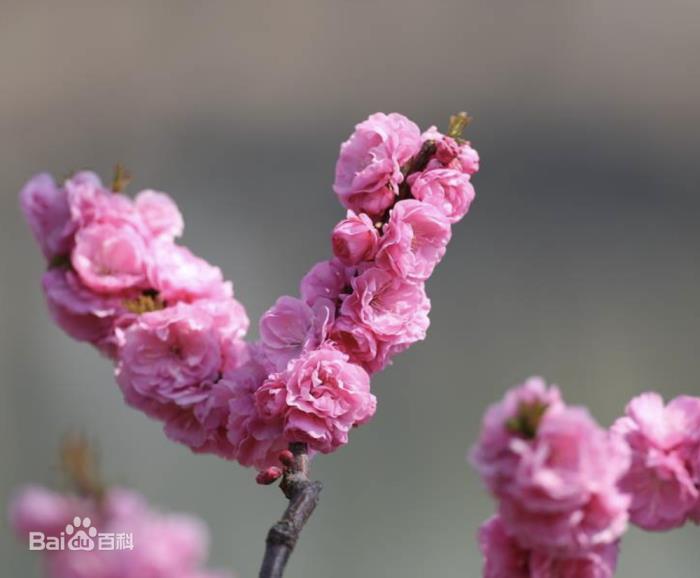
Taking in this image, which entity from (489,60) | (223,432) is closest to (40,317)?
(489,60)

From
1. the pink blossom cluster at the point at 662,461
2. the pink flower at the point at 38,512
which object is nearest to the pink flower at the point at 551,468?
the pink blossom cluster at the point at 662,461

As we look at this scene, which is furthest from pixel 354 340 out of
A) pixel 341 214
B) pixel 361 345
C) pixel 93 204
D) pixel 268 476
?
pixel 341 214

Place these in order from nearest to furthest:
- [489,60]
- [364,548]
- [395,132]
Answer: [395,132]
[364,548]
[489,60]

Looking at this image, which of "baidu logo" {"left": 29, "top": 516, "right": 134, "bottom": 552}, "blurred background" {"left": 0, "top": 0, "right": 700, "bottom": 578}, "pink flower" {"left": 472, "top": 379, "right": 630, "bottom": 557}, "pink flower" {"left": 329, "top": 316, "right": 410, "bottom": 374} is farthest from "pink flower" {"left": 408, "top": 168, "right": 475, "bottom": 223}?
"blurred background" {"left": 0, "top": 0, "right": 700, "bottom": 578}

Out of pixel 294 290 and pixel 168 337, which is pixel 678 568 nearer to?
pixel 294 290

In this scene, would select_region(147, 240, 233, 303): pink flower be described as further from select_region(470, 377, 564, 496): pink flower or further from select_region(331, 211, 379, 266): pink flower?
select_region(470, 377, 564, 496): pink flower

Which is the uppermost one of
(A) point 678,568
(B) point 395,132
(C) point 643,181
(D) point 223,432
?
(C) point 643,181

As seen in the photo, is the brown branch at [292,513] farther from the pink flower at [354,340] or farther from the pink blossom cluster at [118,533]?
the pink blossom cluster at [118,533]
